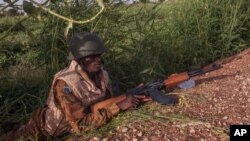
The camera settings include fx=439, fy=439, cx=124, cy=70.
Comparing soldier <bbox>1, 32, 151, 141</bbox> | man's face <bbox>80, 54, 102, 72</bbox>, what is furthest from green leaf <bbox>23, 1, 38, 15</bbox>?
man's face <bbox>80, 54, 102, 72</bbox>

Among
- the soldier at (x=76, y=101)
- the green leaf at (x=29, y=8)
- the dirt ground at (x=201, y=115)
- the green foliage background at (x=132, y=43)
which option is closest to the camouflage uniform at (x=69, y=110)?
the soldier at (x=76, y=101)

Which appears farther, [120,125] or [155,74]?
[155,74]

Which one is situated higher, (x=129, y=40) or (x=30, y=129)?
(x=129, y=40)

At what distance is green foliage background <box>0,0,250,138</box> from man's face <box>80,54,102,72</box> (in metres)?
0.43

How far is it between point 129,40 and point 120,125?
6.50 feet

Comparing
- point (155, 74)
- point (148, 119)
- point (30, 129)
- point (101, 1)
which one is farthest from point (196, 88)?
point (101, 1)

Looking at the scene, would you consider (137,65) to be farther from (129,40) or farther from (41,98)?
(41,98)

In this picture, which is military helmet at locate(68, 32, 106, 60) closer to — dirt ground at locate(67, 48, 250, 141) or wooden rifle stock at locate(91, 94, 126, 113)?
wooden rifle stock at locate(91, 94, 126, 113)

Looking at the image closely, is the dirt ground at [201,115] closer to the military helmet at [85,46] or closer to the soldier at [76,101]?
the soldier at [76,101]

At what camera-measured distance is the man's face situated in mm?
3514

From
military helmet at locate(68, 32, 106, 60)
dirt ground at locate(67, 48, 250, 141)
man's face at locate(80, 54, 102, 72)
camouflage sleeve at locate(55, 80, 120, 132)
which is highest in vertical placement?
military helmet at locate(68, 32, 106, 60)

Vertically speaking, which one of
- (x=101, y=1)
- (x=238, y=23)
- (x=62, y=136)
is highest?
(x=101, y=1)

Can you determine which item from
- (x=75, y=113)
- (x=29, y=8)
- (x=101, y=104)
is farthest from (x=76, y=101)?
(x=29, y=8)

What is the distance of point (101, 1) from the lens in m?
1.17
